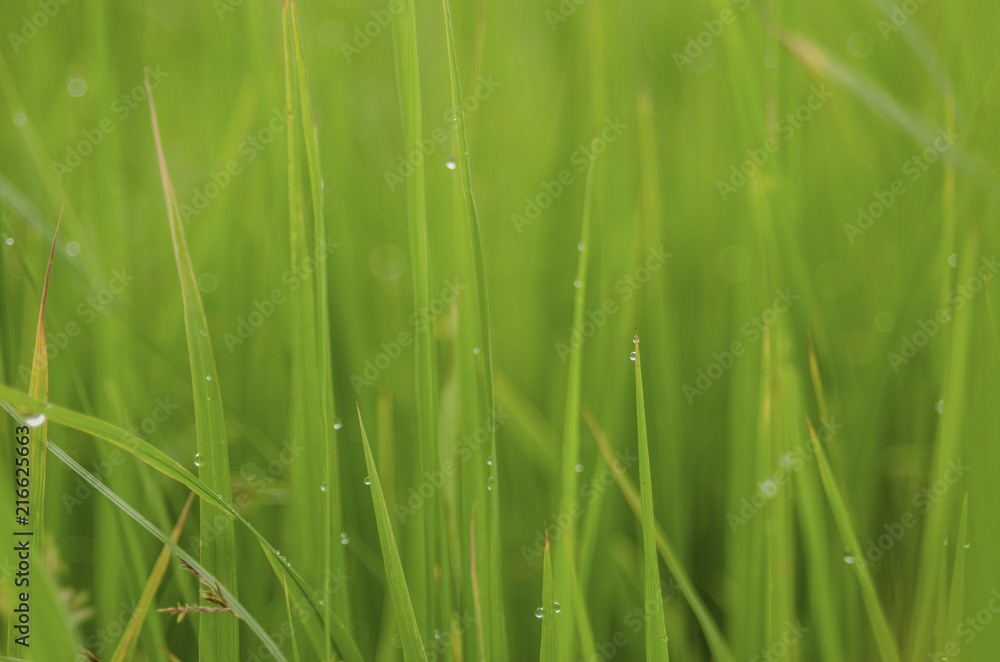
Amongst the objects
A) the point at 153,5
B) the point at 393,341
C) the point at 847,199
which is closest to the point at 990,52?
the point at 847,199

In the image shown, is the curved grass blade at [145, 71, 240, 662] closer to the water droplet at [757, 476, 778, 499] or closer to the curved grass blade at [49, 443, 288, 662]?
the curved grass blade at [49, 443, 288, 662]

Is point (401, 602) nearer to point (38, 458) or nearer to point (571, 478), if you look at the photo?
point (571, 478)

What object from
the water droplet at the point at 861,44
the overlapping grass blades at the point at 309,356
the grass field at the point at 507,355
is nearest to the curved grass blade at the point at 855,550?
the grass field at the point at 507,355

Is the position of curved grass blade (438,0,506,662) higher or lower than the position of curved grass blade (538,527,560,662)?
higher

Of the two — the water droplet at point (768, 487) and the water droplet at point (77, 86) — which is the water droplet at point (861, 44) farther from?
the water droplet at point (77, 86)

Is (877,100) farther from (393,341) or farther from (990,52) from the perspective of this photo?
(393,341)

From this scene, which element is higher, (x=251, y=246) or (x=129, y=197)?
(x=129, y=197)

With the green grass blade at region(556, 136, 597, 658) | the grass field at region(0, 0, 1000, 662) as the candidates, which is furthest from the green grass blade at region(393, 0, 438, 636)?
the green grass blade at region(556, 136, 597, 658)

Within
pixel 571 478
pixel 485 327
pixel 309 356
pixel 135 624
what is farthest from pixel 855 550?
pixel 135 624
